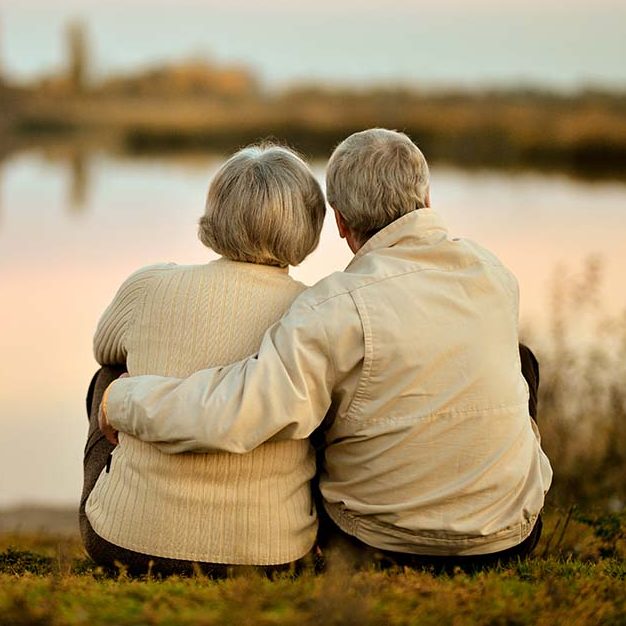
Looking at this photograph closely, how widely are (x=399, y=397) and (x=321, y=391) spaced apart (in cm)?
22

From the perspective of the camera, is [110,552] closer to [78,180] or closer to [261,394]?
[261,394]

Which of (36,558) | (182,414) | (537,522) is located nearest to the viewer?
(182,414)

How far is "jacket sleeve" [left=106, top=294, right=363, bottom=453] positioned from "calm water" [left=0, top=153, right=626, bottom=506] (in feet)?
11.7

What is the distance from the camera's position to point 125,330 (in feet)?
11.9

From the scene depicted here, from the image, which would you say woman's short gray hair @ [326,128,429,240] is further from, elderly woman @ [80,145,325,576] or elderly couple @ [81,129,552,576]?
elderly woman @ [80,145,325,576]

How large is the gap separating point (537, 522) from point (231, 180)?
1412 millimetres

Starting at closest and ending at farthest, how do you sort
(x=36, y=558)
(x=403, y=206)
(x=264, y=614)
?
(x=264, y=614) < (x=403, y=206) < (x=36, y=558)

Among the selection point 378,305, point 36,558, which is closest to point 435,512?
point 378,305

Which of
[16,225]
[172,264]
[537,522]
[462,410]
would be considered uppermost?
[172,264]

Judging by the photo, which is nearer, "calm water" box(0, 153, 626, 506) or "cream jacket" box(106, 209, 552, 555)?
"cream jacket" box(106, 209, 552, 555)

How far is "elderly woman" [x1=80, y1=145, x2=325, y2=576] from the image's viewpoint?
3471 mm

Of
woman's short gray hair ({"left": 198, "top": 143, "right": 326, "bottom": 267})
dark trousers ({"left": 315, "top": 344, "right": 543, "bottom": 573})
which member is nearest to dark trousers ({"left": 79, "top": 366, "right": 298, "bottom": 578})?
dark trousers ({"left": 315, "top": 344, "right": 543, "bottom": 573})

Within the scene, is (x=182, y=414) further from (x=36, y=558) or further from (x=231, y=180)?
(x=36, y=558)

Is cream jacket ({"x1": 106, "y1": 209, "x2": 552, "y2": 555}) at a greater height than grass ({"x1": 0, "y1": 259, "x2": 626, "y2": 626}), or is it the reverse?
cream jacket ({"x1": 106, "y1": 209, "x2": 552, "y2": 555})
